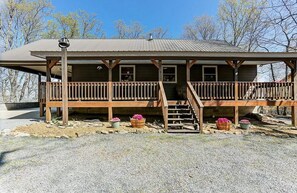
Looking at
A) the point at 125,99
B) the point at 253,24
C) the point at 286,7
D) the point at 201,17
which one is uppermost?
the point at 201,17

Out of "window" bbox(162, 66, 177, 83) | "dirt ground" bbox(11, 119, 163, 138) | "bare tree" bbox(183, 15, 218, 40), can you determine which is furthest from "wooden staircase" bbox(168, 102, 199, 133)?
"bare tree" bbox(183, 15, 218, 40)

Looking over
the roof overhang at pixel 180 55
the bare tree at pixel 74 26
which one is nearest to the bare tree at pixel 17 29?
the bare tree at pixel 74 26

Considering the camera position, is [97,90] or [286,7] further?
[286,7]

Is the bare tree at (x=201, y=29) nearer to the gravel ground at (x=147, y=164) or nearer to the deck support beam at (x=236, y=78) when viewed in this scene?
the deck support beam at (x=236, y=78)

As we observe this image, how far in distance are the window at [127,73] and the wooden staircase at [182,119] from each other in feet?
12.2

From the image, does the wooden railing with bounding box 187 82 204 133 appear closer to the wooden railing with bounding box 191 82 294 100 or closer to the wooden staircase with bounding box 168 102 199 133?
the wooden staircase with bounding box 168 102 199 133

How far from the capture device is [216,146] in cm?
548

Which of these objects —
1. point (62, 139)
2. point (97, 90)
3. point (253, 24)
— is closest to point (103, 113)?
point (97, 90)

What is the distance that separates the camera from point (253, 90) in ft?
30.9

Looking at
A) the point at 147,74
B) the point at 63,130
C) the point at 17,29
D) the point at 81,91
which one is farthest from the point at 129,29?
the point at 63,130

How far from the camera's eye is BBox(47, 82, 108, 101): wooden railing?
28.4 ft

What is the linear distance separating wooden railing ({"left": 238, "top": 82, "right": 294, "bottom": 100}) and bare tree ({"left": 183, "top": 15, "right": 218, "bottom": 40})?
865 inches

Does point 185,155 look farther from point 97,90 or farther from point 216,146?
point 97,90

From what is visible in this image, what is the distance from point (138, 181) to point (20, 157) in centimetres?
314
